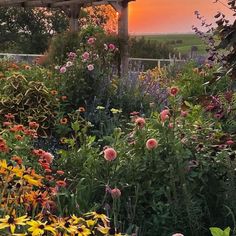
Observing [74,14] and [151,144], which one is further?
[74,14]

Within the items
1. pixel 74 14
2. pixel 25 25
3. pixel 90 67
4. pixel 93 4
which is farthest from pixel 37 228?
pixel 25 25

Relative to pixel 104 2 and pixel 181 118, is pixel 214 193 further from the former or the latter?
pixel 104 2

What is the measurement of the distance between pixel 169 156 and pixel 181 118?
2.17 ft

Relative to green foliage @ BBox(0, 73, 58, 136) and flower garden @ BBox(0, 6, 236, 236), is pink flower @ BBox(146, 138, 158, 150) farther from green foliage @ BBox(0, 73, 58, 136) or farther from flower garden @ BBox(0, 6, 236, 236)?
green foliage @ BBox(0, 73, 58, 136)

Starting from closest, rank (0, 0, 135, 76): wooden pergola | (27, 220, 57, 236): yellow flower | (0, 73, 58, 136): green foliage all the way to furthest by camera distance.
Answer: (27, 220, 57, 236): yellow flower < (0, 73, 58, 136): green foliage < (0, 0, 135, 76): wooden pergola

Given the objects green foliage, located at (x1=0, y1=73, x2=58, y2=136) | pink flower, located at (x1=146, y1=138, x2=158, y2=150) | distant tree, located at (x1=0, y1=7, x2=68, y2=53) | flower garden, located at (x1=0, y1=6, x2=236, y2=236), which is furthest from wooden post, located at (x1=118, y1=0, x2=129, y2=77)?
distant tree, located at (x1=0, y1=7, x2=68, y2=53)

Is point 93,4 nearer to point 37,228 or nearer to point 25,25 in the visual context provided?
point 37,228

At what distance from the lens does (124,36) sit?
37.0 ft

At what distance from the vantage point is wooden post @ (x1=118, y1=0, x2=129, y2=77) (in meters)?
11.0

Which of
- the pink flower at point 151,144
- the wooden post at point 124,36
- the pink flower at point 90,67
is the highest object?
the wooden post at point 124,36

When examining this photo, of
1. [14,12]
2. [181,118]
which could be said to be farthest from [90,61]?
[14,12]

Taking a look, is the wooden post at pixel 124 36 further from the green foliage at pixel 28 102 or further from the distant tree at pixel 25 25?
the distant tree at pixel 25 25

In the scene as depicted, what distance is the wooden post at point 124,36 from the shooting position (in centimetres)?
1099

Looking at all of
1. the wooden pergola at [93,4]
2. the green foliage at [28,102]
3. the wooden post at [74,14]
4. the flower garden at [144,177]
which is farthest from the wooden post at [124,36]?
the flower garden at [144,177]
